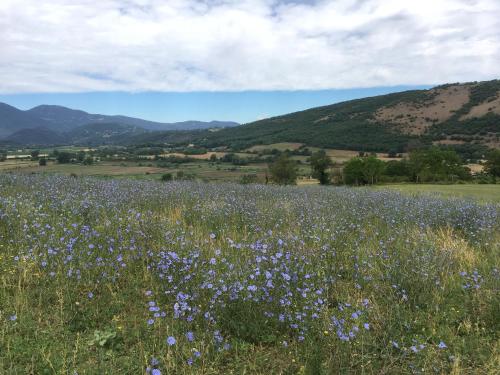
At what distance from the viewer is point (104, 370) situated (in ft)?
9.49

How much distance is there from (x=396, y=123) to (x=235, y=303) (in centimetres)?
14705

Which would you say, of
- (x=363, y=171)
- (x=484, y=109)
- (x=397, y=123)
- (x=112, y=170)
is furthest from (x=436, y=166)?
(x=484, y=109)

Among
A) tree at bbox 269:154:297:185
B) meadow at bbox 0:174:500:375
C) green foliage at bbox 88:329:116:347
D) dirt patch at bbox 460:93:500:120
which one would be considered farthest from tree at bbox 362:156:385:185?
dirt patch at bbox 460:93:500:120

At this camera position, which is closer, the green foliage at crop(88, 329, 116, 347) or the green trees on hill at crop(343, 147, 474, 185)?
the green foliage at crop(88, 329, 116, 347)

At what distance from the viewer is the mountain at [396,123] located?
118 m

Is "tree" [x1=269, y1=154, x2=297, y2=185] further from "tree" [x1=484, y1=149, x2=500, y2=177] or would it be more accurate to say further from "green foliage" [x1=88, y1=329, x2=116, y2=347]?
"green foliage" [x1=88, y1=329, x2=116, y2=347]

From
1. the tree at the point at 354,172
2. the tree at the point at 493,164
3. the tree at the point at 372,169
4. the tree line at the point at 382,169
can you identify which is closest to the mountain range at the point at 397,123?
the tree line at the point at 382,169

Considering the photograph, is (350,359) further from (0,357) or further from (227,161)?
(227,161)

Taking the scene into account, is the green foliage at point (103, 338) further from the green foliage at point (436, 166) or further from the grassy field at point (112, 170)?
the green foliage at point (436, 166)

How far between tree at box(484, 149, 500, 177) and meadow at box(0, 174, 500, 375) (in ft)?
232

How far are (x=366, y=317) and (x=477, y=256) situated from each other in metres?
3.11

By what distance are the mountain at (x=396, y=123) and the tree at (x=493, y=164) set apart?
44.3 meters

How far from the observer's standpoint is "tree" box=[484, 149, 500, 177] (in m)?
63.8

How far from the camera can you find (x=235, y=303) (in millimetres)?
3660
